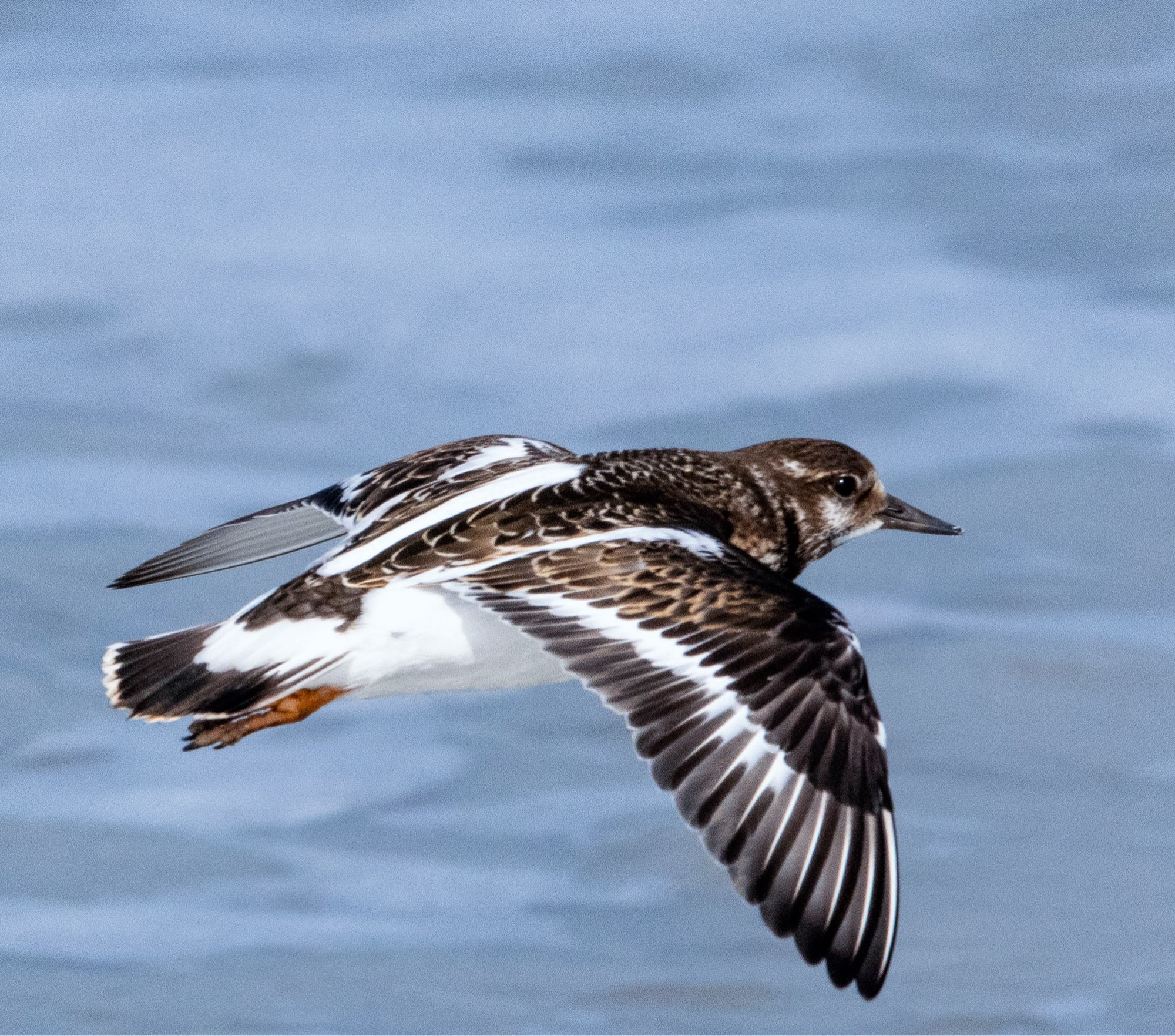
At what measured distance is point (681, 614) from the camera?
5.25 m

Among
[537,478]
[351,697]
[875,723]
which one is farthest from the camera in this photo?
[537,478]

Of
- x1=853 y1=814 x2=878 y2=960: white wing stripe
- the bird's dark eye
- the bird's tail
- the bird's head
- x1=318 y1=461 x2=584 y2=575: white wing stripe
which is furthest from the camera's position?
the bird's dark eye

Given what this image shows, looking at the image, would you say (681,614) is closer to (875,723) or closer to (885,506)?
(875,723)

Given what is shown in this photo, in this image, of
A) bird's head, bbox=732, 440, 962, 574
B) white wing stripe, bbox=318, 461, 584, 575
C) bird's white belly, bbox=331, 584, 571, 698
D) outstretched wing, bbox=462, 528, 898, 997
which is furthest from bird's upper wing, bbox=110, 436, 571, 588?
outstretched wing, bbox=462, 528, 898, 997

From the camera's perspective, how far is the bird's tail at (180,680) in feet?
17.7

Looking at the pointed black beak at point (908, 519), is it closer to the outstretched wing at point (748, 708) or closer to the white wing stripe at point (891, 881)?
the outstretched wing at point (748, 708)

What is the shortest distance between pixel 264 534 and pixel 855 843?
2.41m

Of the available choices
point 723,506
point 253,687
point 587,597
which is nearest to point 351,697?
point 253,687

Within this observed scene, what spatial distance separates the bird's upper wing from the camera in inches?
252

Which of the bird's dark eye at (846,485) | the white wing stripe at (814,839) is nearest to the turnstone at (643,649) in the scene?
the white wing stripe at (814,839)

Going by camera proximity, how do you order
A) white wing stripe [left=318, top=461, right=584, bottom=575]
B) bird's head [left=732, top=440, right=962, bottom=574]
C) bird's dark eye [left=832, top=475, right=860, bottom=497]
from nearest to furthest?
1. white wing stripe [left=318, top=461, right=584, bottom=575]
2. bird's head [left=732, top=440, right=962, bottom=574]
3. bird's dark eye [left=832, top=475, right=860, bottom=497]

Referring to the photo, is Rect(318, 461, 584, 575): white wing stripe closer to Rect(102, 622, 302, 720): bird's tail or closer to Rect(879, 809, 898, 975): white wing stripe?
Rect(102, 622, 302, 720): bird's tail

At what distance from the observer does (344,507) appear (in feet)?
21.5

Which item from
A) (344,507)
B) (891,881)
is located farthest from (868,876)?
(344,507)
